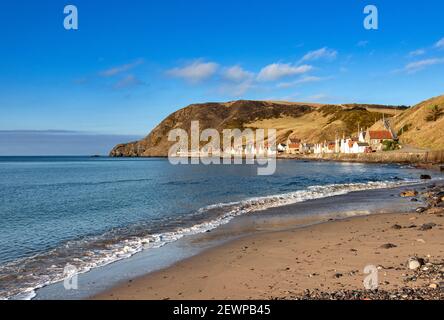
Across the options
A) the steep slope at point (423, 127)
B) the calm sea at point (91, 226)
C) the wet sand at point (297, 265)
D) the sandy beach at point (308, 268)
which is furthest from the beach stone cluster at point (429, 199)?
the steep slope at point (423, 127)

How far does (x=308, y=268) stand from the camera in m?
11.9

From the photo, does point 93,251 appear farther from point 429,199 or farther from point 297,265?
point 429,199

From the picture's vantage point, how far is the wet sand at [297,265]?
396 inches

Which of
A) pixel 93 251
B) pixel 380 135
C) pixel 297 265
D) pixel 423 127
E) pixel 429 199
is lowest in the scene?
pixel 93 251

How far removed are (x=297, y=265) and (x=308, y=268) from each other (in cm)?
61

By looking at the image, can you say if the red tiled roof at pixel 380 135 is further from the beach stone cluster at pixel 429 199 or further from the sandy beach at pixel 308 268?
the sandy beach at pixel 308 268

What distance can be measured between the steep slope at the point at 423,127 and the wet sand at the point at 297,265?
312 feet

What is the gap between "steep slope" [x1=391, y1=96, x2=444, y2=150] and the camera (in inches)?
4284

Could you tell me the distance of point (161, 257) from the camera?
14.9 metres

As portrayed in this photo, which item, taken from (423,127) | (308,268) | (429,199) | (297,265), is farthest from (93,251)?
(423,127)
